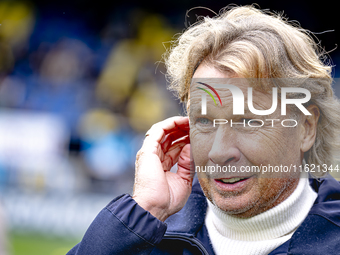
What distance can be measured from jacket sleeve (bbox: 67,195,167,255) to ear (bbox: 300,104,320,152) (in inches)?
27.0

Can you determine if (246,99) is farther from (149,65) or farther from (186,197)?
(149,65)

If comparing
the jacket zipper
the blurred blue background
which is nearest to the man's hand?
the jacket zipper

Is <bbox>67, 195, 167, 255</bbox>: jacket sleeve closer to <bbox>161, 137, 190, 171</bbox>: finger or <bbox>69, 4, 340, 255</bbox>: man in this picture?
<bbox>69, 4, 340, 255</bbox>: man

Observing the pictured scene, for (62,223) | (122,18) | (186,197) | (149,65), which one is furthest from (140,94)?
(186,197)

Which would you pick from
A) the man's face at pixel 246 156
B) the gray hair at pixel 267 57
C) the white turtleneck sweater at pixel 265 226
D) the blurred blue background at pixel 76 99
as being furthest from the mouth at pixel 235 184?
the blurred blue background at pixel 76 99

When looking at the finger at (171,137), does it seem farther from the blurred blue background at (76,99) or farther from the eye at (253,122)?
the blurred blue background at (76,99)

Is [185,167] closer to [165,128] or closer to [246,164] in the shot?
[165,128]

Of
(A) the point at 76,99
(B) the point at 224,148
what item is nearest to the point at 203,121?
(B) the point at 224,148

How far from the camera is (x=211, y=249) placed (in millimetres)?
1458

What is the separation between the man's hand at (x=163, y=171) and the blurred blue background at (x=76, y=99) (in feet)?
10.0

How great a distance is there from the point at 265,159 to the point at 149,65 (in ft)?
17.5

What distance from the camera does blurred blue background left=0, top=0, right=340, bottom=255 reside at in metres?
5.13

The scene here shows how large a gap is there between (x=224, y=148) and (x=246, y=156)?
93 millimetres

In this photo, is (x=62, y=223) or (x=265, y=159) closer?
(x=265, y=159)
